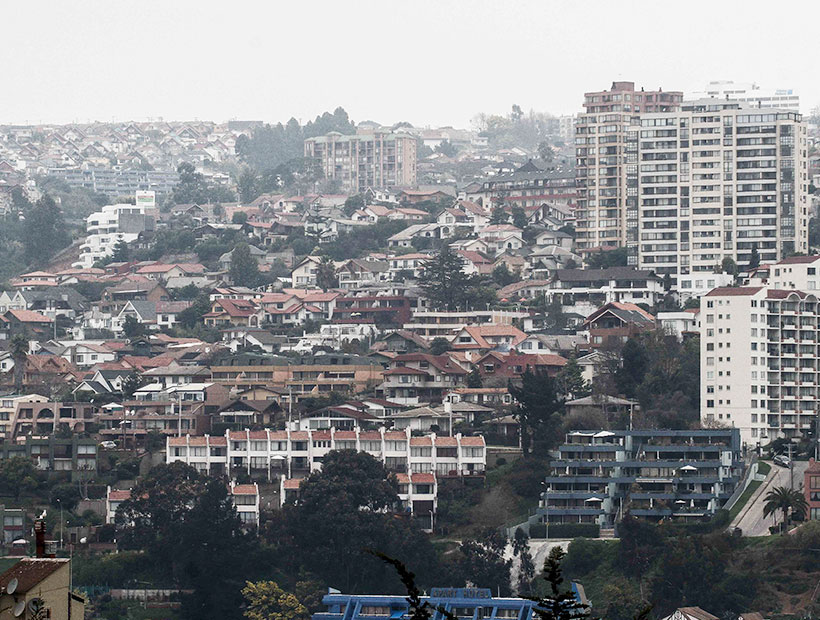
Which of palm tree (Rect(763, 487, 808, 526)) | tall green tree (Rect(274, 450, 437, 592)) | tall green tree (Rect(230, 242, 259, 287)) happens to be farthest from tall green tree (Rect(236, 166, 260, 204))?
palm tree (Rect(763, 487, 808, 526))

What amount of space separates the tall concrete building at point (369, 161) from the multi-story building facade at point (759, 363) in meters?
98.4

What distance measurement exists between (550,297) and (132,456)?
120ft

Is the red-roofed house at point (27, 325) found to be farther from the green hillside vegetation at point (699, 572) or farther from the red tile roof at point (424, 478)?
the green hillside vegetation at point (699, 572)

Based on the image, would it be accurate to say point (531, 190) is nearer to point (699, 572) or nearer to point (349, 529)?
point (349, 529)

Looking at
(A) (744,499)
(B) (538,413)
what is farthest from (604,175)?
(A) (744,499)

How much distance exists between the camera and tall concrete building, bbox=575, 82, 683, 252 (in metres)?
127

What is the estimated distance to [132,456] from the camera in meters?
88.6

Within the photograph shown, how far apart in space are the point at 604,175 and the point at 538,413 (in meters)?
45.6

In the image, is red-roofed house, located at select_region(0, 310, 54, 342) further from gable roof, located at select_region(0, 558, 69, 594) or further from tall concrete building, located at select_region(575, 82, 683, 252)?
gable roof, located at select_region(0, 558, 69, 594)

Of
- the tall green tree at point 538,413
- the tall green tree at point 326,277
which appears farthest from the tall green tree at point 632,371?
the tall green tree at point 326,277

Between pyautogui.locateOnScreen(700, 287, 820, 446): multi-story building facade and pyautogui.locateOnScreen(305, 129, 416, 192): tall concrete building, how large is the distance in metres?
98.4

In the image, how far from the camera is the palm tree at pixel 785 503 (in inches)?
2921

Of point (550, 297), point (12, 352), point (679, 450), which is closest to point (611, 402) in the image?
point (679, 450)

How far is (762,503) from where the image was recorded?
77875mm
